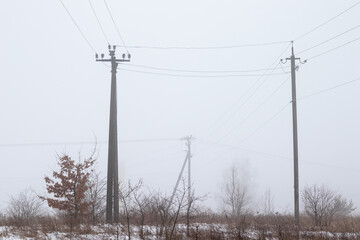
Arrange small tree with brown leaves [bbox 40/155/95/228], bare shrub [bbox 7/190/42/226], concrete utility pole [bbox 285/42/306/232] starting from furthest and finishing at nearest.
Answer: concrete utility pole [bbox 285/42/306/232] < small tree with brown leaves [bbox 40/155/95/228] < bare shrub [bbox 7/190/42/226]

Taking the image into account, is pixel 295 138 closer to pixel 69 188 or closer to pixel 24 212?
pixel 69 188

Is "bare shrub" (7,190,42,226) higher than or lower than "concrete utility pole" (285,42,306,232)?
lower

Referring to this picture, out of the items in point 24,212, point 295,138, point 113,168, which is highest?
point 295,138

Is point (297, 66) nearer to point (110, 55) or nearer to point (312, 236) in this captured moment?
point (110, 55)

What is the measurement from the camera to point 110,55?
19922 millimetres

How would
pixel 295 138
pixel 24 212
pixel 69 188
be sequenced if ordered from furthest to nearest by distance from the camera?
pixel 24 212 → pixel 295 138 → pixel 69 188

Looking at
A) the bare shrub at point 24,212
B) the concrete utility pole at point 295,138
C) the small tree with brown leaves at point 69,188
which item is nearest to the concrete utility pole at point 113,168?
the small tree with brown leaves at point 69,188

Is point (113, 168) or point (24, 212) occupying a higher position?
point (113, 168)

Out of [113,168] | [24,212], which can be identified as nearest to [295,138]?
[113,168]

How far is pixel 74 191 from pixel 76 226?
13.7 feet

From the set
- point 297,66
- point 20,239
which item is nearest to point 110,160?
point 20,239

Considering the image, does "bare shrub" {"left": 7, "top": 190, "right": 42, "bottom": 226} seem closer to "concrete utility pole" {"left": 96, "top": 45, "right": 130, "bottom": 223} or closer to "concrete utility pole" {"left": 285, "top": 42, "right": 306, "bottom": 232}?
"concrete utility pole" {"left": 96, "top": 45, "right": 130, "bottom": 223}

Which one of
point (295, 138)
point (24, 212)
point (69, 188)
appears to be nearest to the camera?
point (69, 188)

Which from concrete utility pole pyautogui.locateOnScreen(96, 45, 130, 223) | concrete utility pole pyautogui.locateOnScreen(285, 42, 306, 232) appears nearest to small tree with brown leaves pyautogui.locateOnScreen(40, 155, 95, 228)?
concrete utility pole pyautogui.locateOnScreen(96, 45, 130, 223)
